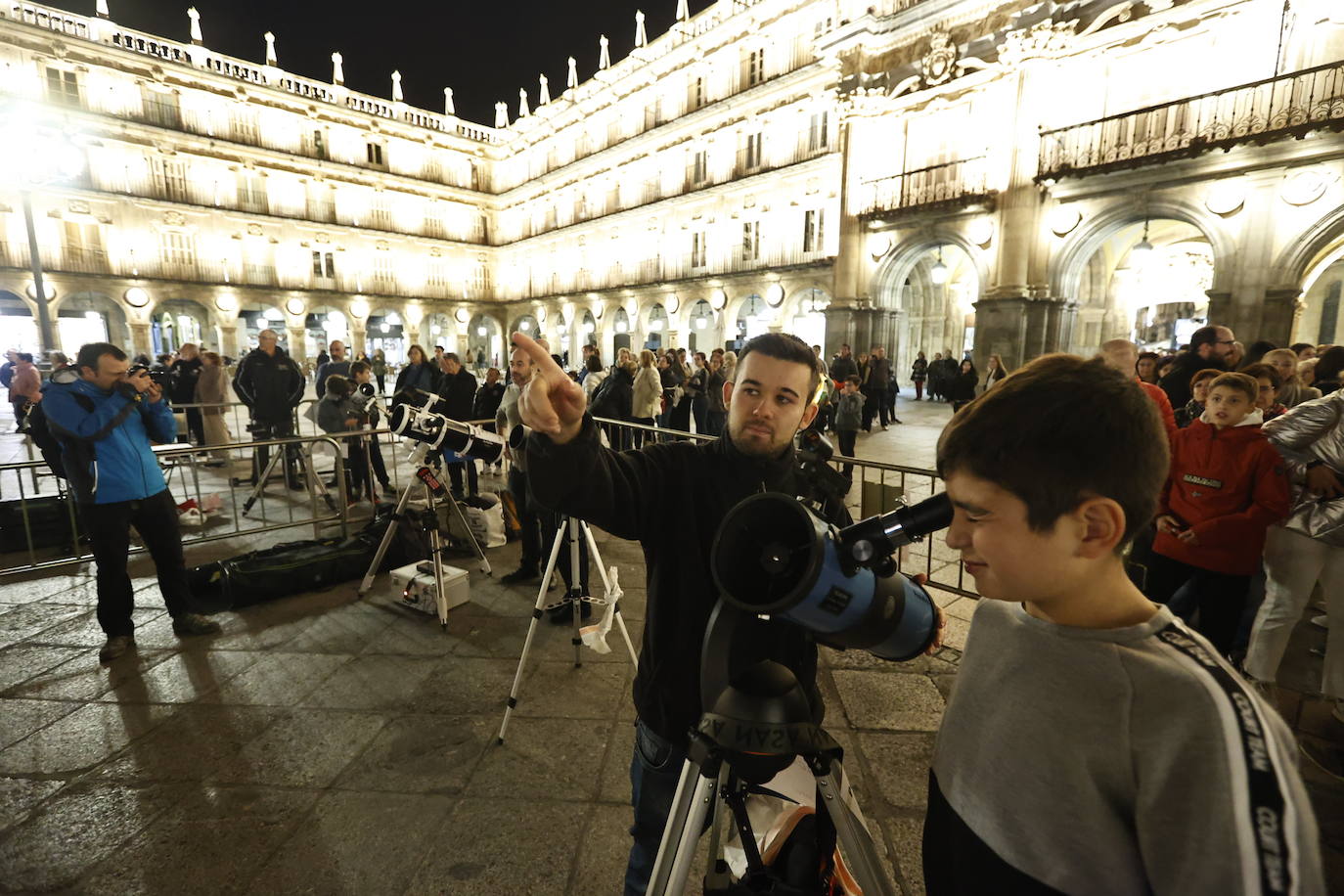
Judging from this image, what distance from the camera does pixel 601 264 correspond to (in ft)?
101

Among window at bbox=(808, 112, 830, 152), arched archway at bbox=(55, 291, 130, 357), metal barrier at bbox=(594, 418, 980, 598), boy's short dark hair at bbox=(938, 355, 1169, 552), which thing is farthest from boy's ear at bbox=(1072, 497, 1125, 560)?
arched archway at bbox=(55, 291, 130, 357)

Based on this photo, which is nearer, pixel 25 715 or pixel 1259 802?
pixel 1259 802

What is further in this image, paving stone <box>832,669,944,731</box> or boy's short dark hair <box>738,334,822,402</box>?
paving stone <box>832,669,944,731</box>

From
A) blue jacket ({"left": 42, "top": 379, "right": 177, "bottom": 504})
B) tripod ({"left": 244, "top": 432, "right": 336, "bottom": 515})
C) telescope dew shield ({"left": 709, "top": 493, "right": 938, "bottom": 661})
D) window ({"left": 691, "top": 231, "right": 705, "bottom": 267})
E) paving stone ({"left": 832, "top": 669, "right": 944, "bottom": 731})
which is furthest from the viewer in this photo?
window ({"left": 691, "top": 231, "right": 705, "bottom": 267})

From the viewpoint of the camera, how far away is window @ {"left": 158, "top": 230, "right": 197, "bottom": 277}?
2656 cm

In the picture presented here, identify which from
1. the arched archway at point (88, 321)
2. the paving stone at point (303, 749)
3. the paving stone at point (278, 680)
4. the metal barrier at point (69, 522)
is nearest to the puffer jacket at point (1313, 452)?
the paving stone at point (303, 749)

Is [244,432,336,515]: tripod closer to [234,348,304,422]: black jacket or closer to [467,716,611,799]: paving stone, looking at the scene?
[234,348,304,422]: black jacket

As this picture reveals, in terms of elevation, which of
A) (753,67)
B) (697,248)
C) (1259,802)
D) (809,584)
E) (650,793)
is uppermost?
(753,67)

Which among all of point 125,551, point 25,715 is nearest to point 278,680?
point 25,715

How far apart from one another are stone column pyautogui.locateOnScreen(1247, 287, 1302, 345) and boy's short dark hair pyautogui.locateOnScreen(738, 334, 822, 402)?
13.4 metres

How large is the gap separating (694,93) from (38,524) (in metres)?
27.2

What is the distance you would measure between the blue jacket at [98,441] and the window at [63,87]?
32665 millimetres

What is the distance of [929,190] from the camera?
15.2 m

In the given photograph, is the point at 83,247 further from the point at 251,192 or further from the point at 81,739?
the point at 81,739
